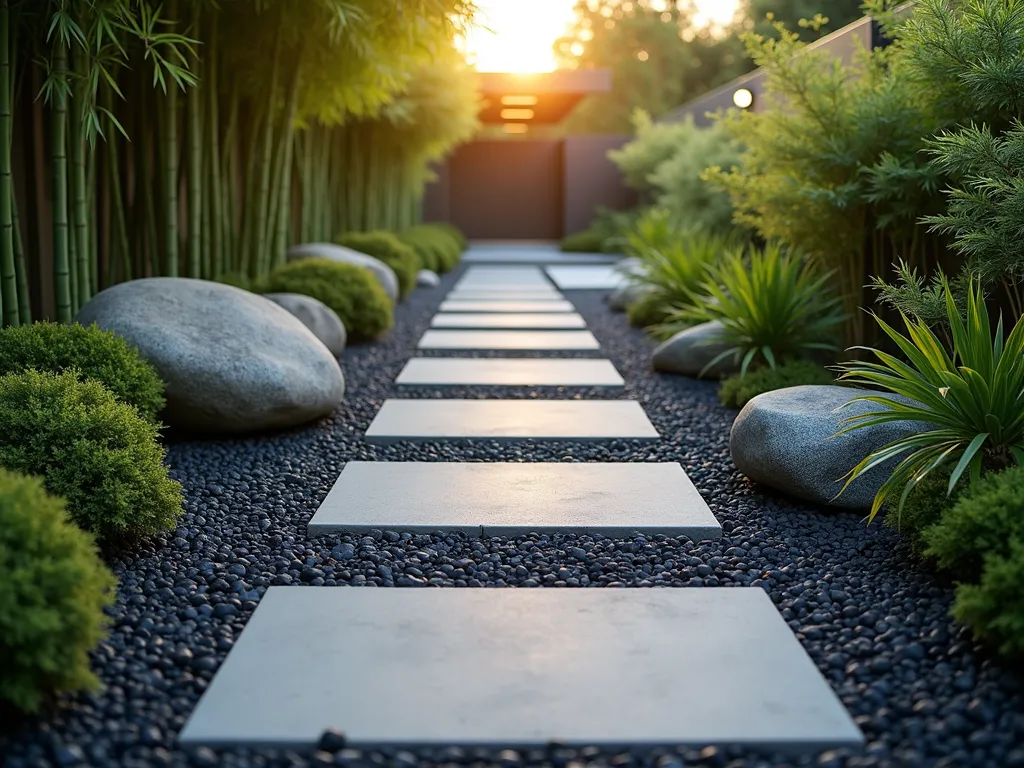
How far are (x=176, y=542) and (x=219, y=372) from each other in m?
1.04

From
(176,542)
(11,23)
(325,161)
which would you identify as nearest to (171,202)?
(11,23)

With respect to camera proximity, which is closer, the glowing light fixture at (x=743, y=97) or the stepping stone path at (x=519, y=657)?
the stepping stone path at (x=519, y=657)

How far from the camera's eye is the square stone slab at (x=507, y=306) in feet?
26.5

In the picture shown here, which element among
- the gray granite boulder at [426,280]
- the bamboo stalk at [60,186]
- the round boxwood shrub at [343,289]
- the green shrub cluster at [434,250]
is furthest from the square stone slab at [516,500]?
the green shrub cluster at [434,250]

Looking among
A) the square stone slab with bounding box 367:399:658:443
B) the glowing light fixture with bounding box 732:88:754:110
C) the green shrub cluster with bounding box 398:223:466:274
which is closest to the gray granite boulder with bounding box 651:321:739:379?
the square stone slab with bounding box 367:399:658:443

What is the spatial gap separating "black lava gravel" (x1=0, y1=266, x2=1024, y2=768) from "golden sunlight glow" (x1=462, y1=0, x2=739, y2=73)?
226 centimetres

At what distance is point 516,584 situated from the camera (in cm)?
228

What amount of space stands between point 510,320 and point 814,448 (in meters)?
4.65

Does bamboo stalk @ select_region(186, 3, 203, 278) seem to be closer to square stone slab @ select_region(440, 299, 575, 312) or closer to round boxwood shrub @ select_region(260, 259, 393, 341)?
round boxwood shrub @ select_region(260, 259, 393, 341)

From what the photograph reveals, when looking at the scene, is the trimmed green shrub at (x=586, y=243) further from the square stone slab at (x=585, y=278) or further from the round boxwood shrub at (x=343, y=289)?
the round boxwood shrub at (x=343, y=289)

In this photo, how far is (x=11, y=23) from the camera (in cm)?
343

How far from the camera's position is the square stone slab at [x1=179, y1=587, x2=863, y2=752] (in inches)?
62.9

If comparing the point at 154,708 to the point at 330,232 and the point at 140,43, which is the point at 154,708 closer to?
the point at 140,43

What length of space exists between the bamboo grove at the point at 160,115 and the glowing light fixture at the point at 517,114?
12223 millimetres
